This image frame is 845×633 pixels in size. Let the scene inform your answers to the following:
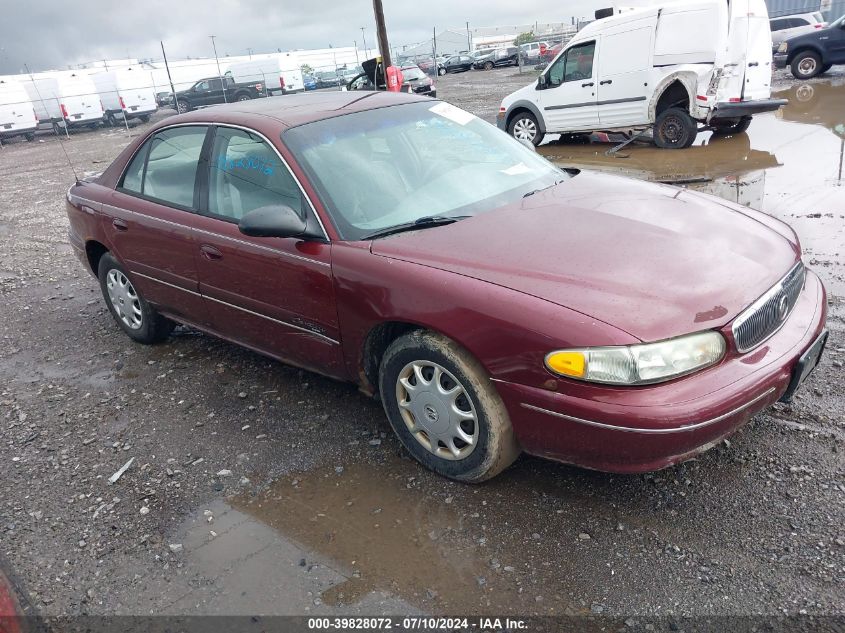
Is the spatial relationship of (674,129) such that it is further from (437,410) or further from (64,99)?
(64,99)

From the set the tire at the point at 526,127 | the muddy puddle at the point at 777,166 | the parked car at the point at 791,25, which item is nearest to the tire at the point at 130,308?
the muddy puddle at the point at 777,166

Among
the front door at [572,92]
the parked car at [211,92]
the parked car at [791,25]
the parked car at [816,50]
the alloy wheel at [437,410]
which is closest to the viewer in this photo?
the alloy wheel at [437,410]

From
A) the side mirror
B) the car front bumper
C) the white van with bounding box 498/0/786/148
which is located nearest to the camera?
the car front bumper

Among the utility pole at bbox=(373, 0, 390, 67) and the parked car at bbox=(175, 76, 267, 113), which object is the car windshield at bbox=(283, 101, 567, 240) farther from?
the parked car at bbox=(175, 76, 267, 113)

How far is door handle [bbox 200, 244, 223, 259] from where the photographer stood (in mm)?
3689

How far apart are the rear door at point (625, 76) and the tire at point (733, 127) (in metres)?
1.38

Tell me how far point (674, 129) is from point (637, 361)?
9131 millimetres

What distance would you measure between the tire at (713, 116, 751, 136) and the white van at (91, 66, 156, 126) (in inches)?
962

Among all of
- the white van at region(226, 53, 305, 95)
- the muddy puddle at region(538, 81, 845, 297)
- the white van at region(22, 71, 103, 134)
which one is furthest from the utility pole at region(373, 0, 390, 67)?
the white van at region(22, 71, 103, 134)

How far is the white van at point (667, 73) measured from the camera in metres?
9.66

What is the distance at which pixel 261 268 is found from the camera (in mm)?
3459

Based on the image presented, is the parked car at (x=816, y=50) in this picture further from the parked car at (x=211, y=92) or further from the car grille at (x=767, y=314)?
the parked car at (x=211, y=92)

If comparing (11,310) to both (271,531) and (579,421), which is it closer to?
(271,531)

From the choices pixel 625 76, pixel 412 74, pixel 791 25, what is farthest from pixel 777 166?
pixel 791 25
